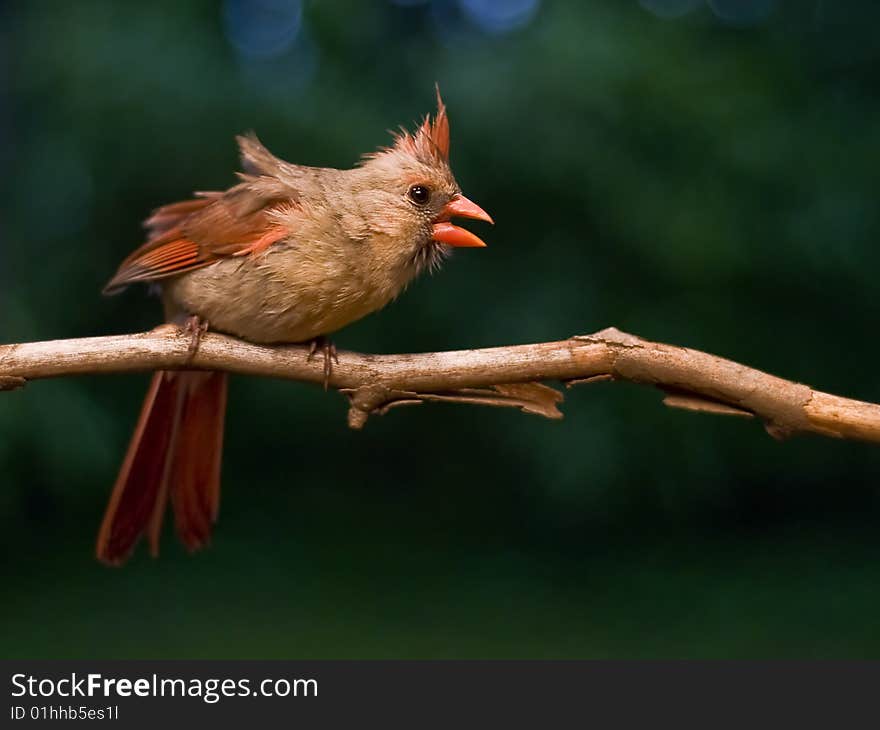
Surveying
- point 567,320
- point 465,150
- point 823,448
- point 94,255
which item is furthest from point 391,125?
point 823,448

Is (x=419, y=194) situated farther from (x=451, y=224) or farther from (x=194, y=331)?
(x=194, y=331)

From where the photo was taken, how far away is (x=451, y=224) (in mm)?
2484

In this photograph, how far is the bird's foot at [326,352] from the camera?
2460mm

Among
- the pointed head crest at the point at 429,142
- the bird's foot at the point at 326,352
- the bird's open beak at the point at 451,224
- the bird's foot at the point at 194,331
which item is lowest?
the bird's foot at the point at 326,352

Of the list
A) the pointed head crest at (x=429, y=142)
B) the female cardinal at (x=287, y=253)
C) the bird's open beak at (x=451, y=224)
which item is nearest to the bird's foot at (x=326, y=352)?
the female cardinal at (x=287, y=253)

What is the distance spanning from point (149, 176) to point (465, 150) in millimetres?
1081

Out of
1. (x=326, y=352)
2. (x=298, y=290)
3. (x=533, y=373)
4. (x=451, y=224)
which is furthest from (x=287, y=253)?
(x=533, y=373)

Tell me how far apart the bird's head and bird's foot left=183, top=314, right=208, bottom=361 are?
0.47 metres

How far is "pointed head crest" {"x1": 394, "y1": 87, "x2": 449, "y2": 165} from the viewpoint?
2.45 metres

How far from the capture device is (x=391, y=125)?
3.56m

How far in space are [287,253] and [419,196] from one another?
0.33m

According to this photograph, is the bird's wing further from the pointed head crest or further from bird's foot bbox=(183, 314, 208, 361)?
the pointed head crest

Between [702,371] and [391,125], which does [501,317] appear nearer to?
[391,125]

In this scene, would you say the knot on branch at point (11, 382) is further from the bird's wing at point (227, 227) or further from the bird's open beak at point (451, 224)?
the bird's open beak at point (451, 224)
